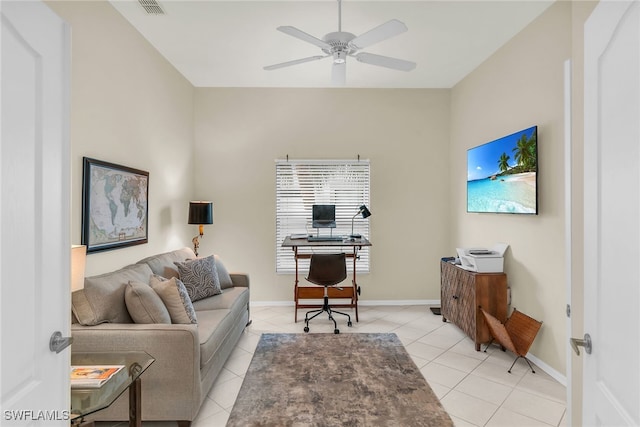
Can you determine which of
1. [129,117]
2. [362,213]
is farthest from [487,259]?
[129,117]

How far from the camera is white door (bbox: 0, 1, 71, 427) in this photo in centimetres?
84

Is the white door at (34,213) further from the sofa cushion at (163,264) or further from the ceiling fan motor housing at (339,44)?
the sofa cushion at (163,264)

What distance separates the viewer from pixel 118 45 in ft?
9.34

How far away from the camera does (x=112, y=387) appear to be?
152cm

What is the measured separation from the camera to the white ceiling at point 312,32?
2.75 meters

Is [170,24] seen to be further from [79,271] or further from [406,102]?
[406,102]

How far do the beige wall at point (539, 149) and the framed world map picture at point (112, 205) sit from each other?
3637 millimetres

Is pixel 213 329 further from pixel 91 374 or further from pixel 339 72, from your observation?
pixel 339 72

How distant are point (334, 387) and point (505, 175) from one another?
2.52m

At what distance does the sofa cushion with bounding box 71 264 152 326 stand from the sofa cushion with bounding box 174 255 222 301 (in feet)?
2.66

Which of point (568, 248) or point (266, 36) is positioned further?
point (266, 36)
